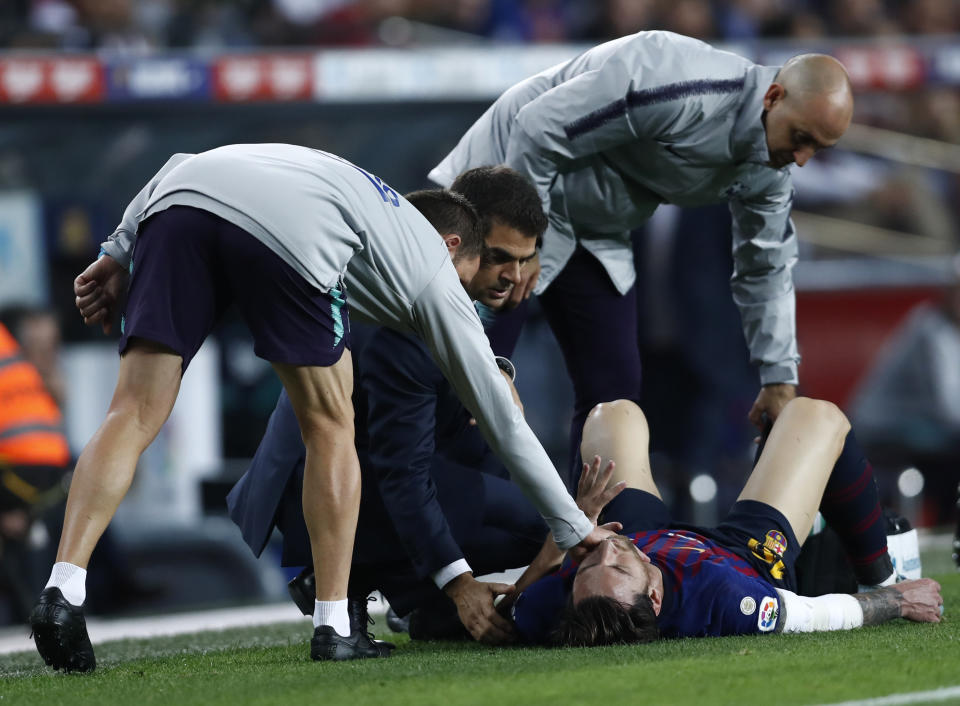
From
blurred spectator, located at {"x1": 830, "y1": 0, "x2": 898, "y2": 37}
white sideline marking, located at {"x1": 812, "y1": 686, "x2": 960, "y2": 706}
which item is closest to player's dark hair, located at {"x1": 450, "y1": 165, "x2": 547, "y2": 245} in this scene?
white sideline marking, located at {"x1": 812, "y1": 686, "x2": 960, "y2": 706}

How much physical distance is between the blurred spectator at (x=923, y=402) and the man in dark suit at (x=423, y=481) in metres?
5.11

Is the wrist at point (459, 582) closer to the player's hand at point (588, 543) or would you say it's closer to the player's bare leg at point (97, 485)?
the player's hand at point (588, 543)

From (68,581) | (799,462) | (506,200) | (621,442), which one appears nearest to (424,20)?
(506,200)

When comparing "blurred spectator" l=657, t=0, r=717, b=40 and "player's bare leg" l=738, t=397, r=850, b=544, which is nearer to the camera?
"player's bare leg" l=738, t=397, r=850, b=544

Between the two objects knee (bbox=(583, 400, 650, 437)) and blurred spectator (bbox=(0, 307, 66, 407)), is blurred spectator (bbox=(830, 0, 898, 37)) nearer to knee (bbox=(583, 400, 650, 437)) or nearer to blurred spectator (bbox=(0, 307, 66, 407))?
blurred spectator (bbox=(0, 307, 66, 407))

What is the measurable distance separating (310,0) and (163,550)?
3.77 metres

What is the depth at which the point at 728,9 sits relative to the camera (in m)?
9.61

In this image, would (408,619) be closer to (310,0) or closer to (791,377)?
(791,377)

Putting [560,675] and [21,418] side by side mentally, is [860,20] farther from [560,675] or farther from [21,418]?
[560,675]

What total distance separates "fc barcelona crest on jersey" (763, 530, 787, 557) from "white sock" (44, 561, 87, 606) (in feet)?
4.96

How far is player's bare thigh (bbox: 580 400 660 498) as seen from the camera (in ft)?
12.1

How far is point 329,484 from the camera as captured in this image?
320 centimetres

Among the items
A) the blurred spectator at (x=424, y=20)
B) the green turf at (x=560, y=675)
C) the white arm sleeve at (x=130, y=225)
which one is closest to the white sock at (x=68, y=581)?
the green turf at (x=560, y=675)

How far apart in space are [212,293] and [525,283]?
98 cm
